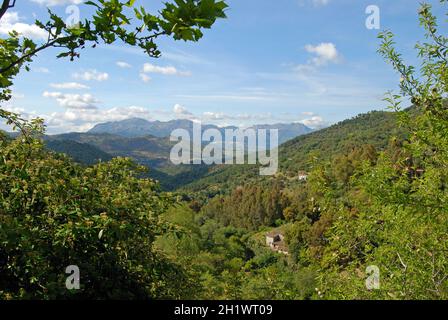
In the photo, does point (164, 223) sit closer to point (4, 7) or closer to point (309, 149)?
point (4, 7)

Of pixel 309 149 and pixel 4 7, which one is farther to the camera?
pixel 309 149

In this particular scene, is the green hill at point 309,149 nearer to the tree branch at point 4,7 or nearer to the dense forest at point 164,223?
the dense forest at point 164,223

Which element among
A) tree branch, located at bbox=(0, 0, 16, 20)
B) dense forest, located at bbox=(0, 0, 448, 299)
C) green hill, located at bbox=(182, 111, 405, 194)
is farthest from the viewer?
green hill, located at bbox=(182, 111, 405, 194)

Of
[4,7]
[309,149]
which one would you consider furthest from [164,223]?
[309,149]

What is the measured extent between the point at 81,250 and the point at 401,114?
573 centimetres

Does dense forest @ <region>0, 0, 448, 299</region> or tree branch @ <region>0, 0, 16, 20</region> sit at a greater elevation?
tree branch @ <region>0, 0, 16, 20</region>

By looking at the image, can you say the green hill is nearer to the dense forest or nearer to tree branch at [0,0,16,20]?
the dense forest

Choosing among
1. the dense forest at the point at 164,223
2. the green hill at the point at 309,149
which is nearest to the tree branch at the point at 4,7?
the dense forest at the point at 164,223

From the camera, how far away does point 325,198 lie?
6.74 metres

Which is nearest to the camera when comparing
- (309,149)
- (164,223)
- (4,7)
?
(4,7)

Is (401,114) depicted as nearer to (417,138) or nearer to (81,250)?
(417,138)

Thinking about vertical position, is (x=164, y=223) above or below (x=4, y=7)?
below

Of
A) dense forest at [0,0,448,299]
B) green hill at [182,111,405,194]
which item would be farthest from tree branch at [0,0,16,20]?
green hill at [182,111,405,194]

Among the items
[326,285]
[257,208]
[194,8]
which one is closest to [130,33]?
[194,8]
